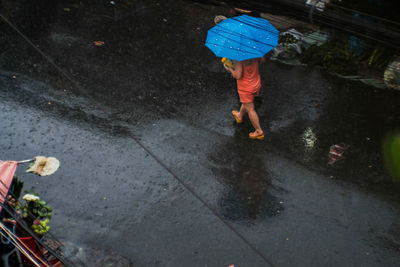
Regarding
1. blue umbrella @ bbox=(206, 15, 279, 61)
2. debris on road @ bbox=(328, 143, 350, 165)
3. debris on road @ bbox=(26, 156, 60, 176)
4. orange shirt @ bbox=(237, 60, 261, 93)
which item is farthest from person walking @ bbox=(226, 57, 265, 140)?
debris on road @ bbox=(26, 156, 60, 176)

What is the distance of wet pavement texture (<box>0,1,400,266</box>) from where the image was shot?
467cm

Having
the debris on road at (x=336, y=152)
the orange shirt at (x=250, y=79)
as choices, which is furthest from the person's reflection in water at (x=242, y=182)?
the debris on road at (x=336, y=152)

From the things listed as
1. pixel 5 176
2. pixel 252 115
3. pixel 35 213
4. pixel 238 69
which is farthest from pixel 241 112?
pixel 5 176

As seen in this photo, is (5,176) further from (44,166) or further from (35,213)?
(44,166)

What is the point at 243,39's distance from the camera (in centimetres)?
516

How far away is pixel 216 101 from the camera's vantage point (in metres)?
6.77

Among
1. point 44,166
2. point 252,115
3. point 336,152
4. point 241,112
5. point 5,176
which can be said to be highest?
point 5,176

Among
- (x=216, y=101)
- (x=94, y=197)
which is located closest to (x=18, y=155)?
(x=94, y=197)

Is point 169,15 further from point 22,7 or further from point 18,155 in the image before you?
point 18,155

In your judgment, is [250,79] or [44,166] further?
[250,79]

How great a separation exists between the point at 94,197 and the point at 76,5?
18.9ft

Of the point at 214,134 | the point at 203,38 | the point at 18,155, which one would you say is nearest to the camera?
the point at 18,155

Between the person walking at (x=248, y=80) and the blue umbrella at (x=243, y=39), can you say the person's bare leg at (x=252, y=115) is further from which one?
the blue umbrella at (x=243, y=39)

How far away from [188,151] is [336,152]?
6.76 feet
